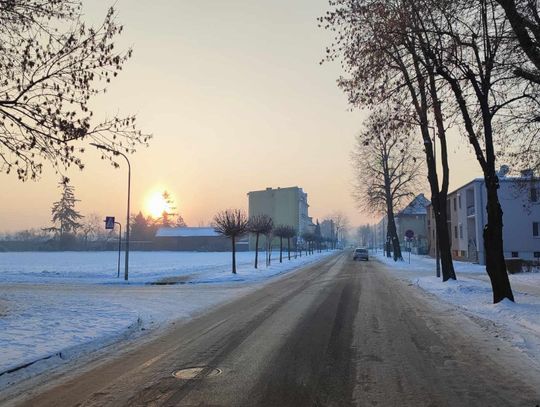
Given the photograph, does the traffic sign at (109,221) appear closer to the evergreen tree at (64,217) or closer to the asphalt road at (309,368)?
the asphalt road at (309,368)

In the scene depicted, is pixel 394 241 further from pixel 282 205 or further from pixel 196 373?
pixel 282 205

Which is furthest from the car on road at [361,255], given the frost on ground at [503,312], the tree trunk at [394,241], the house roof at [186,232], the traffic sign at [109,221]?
the house roof at [186,232]

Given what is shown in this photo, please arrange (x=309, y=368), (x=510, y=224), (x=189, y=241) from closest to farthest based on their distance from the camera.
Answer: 1. (x=309, y=368)
2. (x=510, y=224)
3. (x=189, y=241)

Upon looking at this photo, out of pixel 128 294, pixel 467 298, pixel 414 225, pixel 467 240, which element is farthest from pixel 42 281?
pixel 414 225

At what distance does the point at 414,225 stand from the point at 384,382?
3618 inches

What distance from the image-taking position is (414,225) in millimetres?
94562

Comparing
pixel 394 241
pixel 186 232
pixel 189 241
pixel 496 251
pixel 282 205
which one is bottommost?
pixel 496 251

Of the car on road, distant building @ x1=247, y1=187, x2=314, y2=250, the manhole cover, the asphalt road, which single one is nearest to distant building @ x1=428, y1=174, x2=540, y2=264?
the car on road

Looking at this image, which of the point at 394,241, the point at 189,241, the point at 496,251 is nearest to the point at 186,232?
the point at 189,241

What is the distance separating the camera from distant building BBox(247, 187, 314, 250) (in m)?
146

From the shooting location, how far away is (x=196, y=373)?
6.90m

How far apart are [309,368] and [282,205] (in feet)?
464

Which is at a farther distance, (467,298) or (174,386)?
(467,298)

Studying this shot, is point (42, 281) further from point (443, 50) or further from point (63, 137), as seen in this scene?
point (443, 50)
